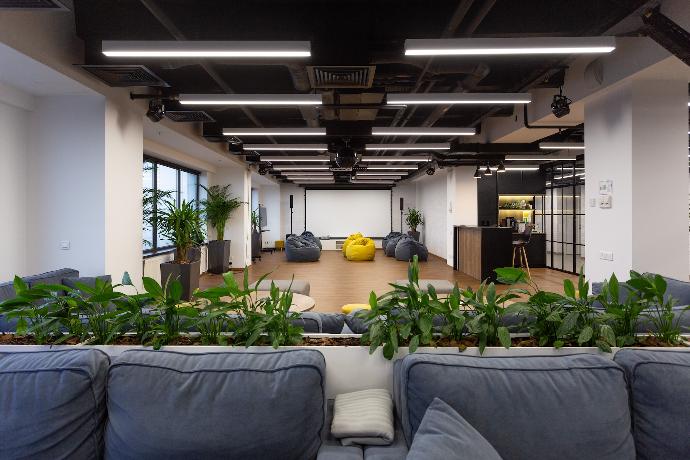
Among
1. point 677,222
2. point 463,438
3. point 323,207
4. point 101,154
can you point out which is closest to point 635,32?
point 677,222

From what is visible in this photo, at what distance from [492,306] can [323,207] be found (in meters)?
19.0

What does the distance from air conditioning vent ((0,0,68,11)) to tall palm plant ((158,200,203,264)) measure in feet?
14.2

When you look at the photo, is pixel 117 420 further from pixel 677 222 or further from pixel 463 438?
pixel 677 222

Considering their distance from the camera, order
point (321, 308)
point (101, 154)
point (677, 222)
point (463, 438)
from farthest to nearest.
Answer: point (321, 308) → point (101, 154) → point (677, 222) → point (463, 438)

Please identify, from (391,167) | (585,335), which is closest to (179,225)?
(585,335)

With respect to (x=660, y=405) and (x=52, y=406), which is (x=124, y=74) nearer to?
(x=52, y=406)

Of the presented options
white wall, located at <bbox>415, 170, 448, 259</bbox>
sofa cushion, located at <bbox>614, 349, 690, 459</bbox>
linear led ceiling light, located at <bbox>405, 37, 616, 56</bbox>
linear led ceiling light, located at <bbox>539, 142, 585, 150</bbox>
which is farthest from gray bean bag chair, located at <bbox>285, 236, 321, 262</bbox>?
sofa cushion, located at <bbox>614, 349, 690, 459</bbox>

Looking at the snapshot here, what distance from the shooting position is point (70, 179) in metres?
5.17

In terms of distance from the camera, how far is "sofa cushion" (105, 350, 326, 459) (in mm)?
1481

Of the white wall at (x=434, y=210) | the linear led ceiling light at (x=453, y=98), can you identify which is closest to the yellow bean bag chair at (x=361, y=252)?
the white wall at (x=434, y=210)

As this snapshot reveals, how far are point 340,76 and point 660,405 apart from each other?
12.4 ft

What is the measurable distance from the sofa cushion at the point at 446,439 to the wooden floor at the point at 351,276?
521 cm

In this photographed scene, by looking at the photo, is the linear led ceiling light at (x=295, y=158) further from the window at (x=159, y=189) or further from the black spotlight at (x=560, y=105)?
the black spotlight at (x=560, y=105)

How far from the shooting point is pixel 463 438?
4.37 feet
